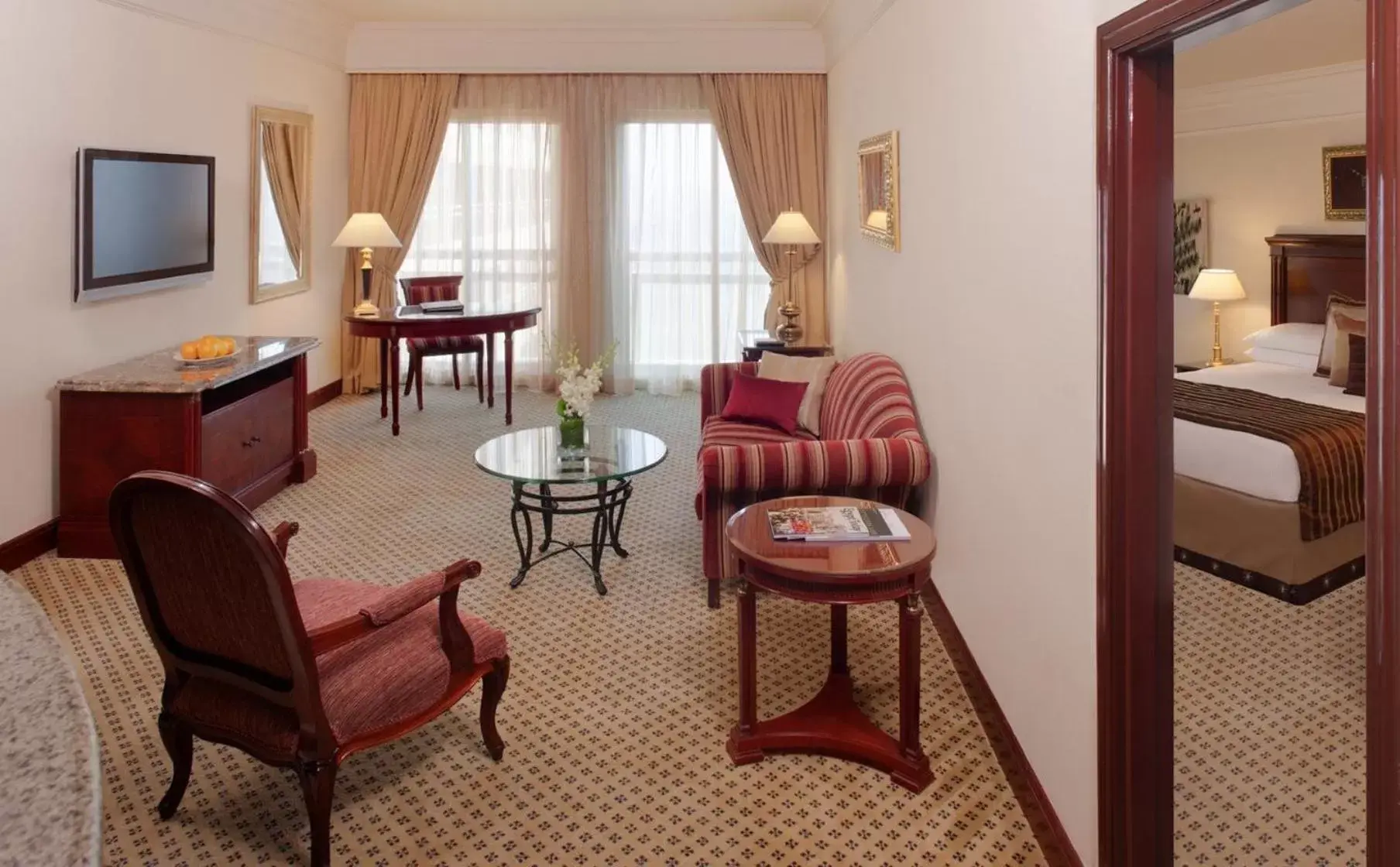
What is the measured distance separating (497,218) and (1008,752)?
274 inches

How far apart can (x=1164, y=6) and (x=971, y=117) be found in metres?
1.62

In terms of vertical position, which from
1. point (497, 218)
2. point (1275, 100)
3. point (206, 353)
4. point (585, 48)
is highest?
point (585, 48)

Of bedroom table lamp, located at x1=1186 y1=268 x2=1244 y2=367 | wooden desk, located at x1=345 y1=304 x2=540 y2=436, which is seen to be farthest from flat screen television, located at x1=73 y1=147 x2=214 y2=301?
bedroom table lamp, located at x1=1186 y1=268 x2=1244 y2=367

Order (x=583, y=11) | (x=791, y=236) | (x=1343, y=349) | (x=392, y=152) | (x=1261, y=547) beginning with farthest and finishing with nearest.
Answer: (x=392, y=152) < (x=583, y=11) < (x=791, y=236) < (x=1343, y=349) < (x=1261, y=547)

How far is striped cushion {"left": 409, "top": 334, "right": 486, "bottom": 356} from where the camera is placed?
7684mm

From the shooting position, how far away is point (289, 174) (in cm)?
731

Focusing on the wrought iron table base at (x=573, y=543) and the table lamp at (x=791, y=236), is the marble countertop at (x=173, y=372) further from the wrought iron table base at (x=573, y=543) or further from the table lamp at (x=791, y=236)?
the table lamp at (x=791, y=236)

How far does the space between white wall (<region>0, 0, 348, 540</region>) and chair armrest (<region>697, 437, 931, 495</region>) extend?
3.08 meters

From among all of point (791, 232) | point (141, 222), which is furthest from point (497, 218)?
point (141, 222)

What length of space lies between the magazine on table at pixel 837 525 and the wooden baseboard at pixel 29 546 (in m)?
3.41

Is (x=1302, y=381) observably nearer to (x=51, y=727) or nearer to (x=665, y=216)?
(x=665, y=216)

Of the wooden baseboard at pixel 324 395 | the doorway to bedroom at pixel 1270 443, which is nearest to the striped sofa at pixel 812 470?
the doorway to bedroom at pixel 1270 443

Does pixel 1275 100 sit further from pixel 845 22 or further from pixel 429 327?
pixel 429 327

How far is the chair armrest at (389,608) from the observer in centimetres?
232
